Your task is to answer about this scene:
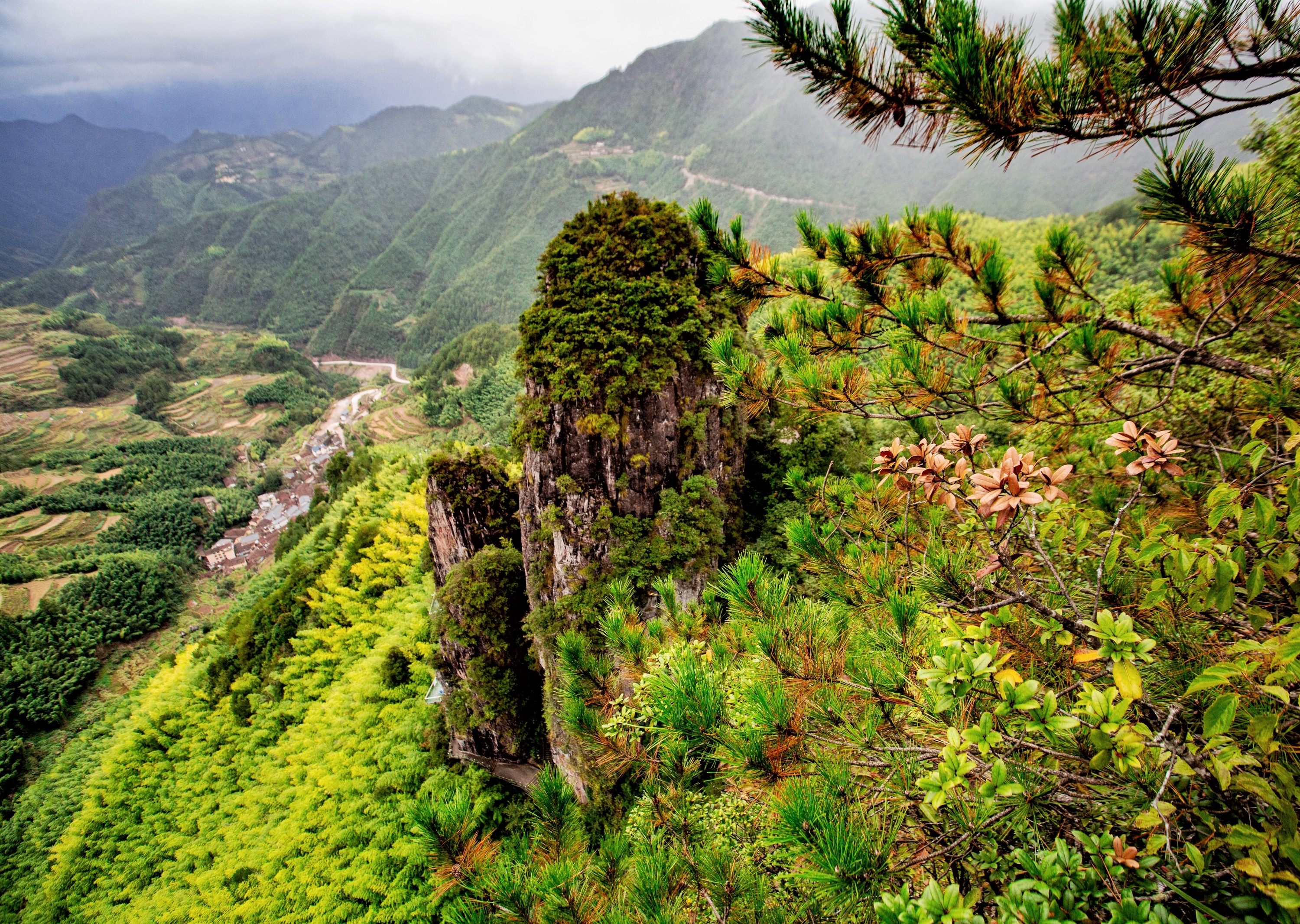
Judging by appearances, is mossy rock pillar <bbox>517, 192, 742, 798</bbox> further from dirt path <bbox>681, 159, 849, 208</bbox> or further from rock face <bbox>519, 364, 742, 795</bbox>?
dirt path <bbox>681, 159, 849, 208</bbox>

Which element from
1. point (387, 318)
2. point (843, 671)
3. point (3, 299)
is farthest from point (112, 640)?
point (3, 299)

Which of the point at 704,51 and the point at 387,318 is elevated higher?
the point at 704,51

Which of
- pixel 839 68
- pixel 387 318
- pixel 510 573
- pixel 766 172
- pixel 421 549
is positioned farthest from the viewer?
pixel 387 318

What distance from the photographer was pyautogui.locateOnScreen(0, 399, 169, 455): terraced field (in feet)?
204

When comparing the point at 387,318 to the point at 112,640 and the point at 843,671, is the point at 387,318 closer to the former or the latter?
the point at 112,640

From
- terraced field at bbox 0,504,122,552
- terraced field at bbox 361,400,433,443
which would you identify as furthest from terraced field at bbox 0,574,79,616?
terraced field at bbox 361,400,433,443

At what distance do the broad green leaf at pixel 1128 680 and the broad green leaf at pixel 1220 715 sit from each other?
10 centimetres

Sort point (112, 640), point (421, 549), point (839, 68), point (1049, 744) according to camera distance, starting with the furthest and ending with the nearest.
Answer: point (112, 640) < point (421, 549) < point (839, 68) < point (1049, 744)

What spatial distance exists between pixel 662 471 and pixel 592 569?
1785mm

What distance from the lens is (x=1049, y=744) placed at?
4.40 ft

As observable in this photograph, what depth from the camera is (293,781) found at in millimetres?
9805

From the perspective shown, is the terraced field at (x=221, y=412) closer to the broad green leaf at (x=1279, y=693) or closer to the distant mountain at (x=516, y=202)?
the distant mountain at (x=516, y=202)

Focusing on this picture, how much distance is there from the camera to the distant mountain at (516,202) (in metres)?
98.6

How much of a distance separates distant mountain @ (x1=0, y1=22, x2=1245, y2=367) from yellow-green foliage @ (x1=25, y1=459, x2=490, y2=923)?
3104 inches
